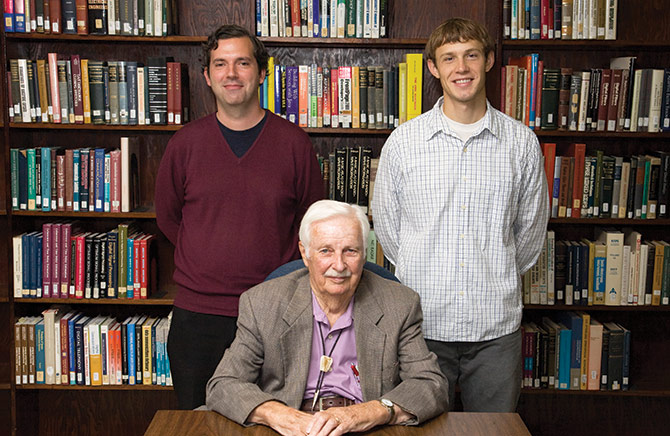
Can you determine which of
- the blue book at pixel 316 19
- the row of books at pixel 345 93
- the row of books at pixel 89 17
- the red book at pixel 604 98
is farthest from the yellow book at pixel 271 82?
the red book at pixel 604 98

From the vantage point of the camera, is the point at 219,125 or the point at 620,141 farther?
the point at 620,141

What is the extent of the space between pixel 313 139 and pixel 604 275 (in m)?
1.57

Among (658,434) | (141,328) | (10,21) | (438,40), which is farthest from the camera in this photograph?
(658,434)

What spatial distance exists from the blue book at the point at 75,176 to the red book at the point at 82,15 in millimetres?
561

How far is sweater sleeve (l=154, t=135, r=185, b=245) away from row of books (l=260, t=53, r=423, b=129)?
2.59 ft

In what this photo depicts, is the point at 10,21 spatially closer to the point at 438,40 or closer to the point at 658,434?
the point at 438,40

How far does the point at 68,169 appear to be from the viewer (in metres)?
3.57

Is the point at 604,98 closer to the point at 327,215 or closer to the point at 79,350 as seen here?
the point at 327,215

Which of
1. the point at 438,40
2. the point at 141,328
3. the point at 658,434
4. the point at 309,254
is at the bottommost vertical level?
the point at 658,434

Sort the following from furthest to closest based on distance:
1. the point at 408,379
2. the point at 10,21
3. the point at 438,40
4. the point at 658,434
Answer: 1. the point at 658,434
2. the point at 10,21
3. the point at 438,40
4. the point at 408,379

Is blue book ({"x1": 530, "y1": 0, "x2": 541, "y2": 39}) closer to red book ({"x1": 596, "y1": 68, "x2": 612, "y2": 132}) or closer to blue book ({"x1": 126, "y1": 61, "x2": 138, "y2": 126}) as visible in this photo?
red book ({"x1": 596, "y1": 68, "x2": 612, "y2": 132})

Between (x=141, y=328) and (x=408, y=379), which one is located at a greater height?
(x=408, y=379)

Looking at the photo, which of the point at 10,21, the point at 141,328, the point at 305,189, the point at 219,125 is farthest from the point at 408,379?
the point at 10,21

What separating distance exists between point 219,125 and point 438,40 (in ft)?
2.80
